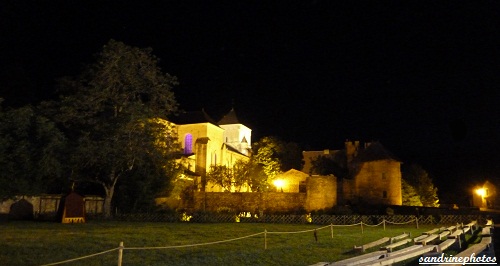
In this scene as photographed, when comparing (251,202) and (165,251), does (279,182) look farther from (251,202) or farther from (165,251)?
(165,251)

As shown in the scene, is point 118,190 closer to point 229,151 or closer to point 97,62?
point 97,62

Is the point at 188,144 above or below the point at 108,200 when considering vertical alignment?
above

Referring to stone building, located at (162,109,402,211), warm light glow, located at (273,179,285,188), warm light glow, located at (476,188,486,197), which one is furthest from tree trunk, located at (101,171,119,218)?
warm light glow, located at (476,188,486,197)

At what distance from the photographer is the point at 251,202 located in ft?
136

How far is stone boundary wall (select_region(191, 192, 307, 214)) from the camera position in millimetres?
41000

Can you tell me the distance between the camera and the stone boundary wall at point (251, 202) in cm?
4100

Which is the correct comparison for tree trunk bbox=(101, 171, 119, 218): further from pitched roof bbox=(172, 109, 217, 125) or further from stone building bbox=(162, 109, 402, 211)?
pitched roof bbox=(172, 109, 217, 125)

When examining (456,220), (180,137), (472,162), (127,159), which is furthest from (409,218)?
(472,162)

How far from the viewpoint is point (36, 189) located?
27641 millimetres

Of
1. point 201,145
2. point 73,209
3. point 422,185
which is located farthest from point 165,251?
point 422,185

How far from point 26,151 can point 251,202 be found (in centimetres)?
2168

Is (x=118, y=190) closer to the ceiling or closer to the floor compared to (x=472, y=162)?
closer to the floor

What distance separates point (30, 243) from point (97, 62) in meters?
18.9

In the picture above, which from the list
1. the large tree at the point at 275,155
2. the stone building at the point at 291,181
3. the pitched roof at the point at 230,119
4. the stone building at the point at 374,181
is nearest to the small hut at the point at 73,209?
the stone building at the point at 291,181
